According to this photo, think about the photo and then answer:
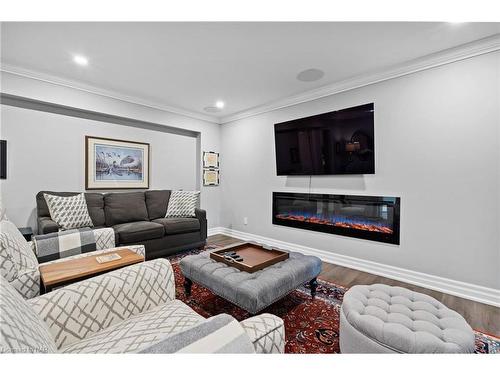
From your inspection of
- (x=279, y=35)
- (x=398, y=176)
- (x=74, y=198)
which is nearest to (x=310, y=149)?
(x=398, y=176)

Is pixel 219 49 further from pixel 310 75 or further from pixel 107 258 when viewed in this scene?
pixel 107 258

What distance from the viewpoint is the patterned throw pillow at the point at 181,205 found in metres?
3.82

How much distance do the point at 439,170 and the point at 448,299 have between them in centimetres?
129

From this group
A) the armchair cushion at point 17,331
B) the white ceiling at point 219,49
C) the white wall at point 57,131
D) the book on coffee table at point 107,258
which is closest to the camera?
the armchair cushion at point 17,331

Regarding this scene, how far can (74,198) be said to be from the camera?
297 centimetres

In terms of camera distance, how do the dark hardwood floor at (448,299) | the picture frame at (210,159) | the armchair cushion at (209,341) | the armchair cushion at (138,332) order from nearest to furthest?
the armchair cushion at (209,341)
the armchair cushion at (138,332)
the dark hardwood floor at (448,299)
the picture frame at (210,159)

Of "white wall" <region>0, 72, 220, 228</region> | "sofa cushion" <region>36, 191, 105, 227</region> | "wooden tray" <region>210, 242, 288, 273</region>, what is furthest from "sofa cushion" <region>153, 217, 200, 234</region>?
"wooden tray" <region>210, 242, 288, 273</region>

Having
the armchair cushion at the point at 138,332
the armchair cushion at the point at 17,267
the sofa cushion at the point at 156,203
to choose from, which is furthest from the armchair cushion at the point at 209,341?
the sofa cushion at the point at 156,203

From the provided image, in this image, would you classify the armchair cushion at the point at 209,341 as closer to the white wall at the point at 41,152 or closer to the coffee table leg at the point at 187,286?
the coffee table leg at the point at 187,286

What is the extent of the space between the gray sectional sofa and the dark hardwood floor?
201cm

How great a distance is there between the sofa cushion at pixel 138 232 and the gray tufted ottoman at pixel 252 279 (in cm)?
116

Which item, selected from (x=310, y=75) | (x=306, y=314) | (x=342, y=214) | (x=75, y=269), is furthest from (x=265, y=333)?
(x=310, y=75)

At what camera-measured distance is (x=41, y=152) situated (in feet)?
9.98

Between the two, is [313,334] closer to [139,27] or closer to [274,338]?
[274,338]
